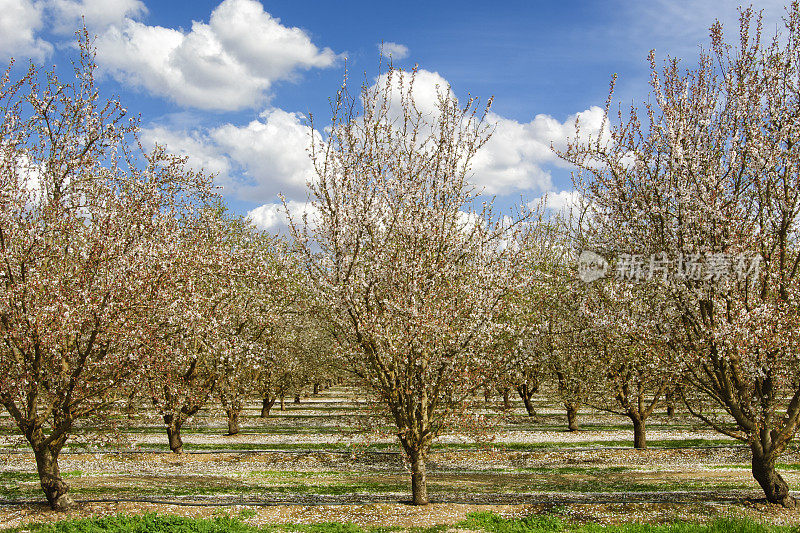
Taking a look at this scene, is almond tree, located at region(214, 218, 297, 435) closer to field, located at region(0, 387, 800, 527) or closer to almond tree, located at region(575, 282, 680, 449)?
field, located at region(0, 387, 800, 527)

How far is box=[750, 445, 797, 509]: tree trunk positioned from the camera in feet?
44.3

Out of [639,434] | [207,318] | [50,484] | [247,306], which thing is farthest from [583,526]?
[247,306]

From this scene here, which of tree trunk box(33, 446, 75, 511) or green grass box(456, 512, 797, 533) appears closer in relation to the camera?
green grass box(456, 512, 797, 533)

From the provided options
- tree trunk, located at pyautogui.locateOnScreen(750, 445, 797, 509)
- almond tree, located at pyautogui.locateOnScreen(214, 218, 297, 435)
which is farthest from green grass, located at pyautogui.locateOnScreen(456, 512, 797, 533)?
almond tree, located at pyautogui.locateOnScreen(214, 218, 297, 435)

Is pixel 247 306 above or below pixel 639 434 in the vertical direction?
above

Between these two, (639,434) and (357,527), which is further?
(639,434)

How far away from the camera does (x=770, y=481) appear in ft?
44.4

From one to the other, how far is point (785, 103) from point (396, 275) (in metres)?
10.2

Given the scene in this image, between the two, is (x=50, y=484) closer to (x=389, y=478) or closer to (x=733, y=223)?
(x=389, y=478)

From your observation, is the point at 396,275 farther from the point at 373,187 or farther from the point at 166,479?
the point at 166,479

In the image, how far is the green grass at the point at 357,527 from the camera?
10063mm

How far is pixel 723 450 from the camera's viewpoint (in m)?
23.6

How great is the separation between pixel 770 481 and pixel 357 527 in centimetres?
997

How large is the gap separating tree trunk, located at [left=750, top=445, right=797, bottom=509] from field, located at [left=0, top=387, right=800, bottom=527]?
1.14 ft
